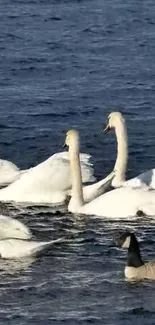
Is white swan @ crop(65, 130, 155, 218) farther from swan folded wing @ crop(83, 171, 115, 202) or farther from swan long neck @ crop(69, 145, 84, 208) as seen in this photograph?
swan folded wing @ crop(83, 171, 115, 202)

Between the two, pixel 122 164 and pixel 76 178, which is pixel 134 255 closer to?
pixel 76 178

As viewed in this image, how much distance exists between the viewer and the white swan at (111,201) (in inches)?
703

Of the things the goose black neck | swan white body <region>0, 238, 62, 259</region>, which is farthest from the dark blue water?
the goose black neck

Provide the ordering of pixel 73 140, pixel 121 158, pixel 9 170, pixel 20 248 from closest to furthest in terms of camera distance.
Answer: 1. pixel 20 248
2. pixel 73 140
3. pixel 121 158
4. pixel 9 170

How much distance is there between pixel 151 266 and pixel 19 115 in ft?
30.2

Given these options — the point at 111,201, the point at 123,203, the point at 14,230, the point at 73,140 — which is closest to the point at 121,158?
the point at 73,140

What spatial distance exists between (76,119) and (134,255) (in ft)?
28.4

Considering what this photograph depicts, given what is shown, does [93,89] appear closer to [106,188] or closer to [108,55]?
[108,55]

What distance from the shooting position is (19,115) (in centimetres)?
2409

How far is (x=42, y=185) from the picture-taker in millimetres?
19172

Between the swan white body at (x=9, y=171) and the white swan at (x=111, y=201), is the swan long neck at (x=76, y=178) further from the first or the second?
the swan white body at (x=9, y=171)

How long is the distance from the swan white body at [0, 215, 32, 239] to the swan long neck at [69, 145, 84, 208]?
2094 millimetres

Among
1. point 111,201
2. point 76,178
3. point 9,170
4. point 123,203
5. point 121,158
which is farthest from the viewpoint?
point 9,170

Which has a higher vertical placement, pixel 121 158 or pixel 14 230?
pixel 121 158
